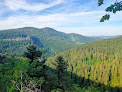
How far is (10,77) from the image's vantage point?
6.52 meters

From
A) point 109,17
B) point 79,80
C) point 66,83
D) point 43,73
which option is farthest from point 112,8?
point 79,80

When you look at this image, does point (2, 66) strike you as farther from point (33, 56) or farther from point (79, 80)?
point (79, 80)

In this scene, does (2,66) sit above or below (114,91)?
above

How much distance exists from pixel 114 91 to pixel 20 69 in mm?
61162

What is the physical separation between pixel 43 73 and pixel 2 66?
19.1ft

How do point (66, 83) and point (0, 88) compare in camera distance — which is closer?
point (0, 88)

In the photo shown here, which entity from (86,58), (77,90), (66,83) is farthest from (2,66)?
(86,58)

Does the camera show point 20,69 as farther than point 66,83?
No

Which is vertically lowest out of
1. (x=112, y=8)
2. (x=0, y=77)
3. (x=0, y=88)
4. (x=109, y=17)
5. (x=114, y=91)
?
(x=114, y=91)

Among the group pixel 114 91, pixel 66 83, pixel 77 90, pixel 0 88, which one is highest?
pixel 0 88

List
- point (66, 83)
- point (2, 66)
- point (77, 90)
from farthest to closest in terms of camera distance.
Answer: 1. point (66, 83)
2. point (77, 90)
3. point (2, 66)

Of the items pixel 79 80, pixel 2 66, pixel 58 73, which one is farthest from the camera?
pixel 79 80

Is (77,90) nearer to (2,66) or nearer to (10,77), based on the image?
(10,77)

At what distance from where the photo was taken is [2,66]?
745 cm
